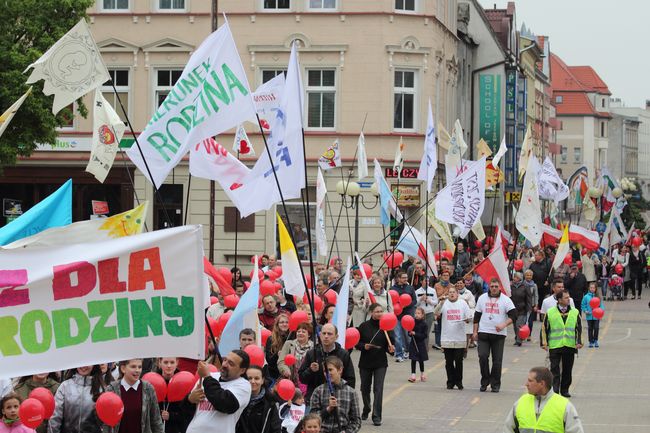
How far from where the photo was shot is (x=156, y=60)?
44062 millimetres

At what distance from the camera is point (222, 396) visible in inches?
416

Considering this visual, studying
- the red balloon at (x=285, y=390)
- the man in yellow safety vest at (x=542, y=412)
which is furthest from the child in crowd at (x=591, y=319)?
the man in yellow safety vest at (x=542, y=412)

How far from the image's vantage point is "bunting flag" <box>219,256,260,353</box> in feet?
44.7

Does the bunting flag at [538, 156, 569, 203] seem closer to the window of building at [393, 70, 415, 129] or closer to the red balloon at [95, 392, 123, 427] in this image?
the window of building at [393, 70, 415, 129]

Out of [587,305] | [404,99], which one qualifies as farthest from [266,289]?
[404,99]

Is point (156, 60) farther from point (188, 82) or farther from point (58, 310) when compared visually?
point (58, 310)

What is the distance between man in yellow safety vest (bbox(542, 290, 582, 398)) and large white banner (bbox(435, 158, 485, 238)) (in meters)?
5.70

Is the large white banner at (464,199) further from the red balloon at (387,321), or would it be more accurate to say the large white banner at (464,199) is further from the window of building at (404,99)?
the window of building at (404,99)

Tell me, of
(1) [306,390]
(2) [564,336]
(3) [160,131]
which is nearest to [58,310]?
(3) [160,131]

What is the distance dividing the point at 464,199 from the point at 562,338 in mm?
6297

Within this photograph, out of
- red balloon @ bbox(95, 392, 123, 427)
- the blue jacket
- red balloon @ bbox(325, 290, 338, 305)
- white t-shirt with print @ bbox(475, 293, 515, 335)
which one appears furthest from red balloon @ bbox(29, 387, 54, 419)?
the blue jacket

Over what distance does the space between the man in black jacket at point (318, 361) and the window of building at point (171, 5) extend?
31273 millimetres

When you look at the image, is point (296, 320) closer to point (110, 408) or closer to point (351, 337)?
point (351, 337)

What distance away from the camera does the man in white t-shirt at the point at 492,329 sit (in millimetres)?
21094
